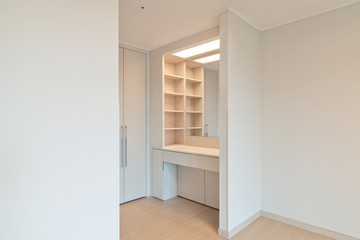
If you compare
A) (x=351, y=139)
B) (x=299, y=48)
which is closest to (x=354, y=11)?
(x=299, y=48)

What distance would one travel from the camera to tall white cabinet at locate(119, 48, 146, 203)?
333cm

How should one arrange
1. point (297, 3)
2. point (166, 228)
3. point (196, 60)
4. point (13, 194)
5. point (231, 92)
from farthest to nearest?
1. point (196, 60)
2. point (166, 228)
3. point (231, 92)
4. point (297, 3)
5. point (13, 194)

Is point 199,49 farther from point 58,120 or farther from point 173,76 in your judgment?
point 58,120

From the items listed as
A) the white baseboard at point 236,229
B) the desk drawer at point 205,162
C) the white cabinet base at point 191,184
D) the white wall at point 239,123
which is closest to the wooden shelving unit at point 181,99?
the white cabinet base at point 191,184

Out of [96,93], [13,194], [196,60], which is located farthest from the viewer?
[196,60]

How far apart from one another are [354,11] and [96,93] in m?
2.68

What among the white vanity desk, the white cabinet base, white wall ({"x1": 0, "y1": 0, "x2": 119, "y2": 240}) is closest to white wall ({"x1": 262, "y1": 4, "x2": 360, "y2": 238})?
the white vanity desk

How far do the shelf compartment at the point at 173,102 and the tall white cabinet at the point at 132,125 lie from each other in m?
0.44

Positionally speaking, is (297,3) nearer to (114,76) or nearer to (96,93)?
(114,76)

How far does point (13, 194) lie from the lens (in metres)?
1.08

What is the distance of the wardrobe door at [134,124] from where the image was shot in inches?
133

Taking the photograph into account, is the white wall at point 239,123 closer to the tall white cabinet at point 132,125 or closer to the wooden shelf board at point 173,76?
the wooden shelf board at point 173,76

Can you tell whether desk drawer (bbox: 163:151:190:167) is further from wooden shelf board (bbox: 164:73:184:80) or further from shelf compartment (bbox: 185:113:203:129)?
wooden shelf board (bbox: 164:73:184:80)

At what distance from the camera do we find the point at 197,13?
2422 millimetres
